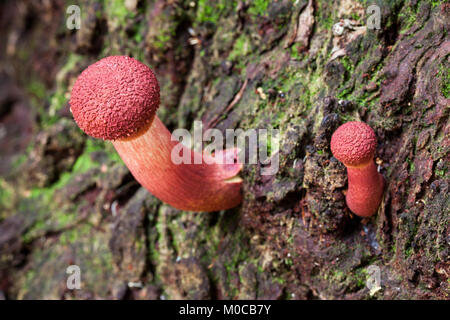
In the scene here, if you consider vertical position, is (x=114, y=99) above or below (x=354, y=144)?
above

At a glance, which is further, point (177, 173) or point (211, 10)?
point (211, 10)

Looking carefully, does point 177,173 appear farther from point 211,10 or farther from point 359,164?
point 211,10

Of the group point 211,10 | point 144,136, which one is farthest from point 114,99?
point 211,10

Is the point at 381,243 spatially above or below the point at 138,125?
below

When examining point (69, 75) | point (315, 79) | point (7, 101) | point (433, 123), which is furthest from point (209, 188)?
point (7, 101)

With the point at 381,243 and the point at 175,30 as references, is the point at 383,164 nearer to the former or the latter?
the point at 381,243

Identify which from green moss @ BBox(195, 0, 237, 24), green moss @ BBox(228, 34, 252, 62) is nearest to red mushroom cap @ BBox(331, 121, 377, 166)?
green moss @ BBox(228, 34, 252, 62)

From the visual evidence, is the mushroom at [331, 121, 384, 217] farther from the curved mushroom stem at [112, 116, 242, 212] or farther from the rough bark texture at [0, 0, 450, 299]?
the curved mushroom stem at [112, 116, 242, 212]
